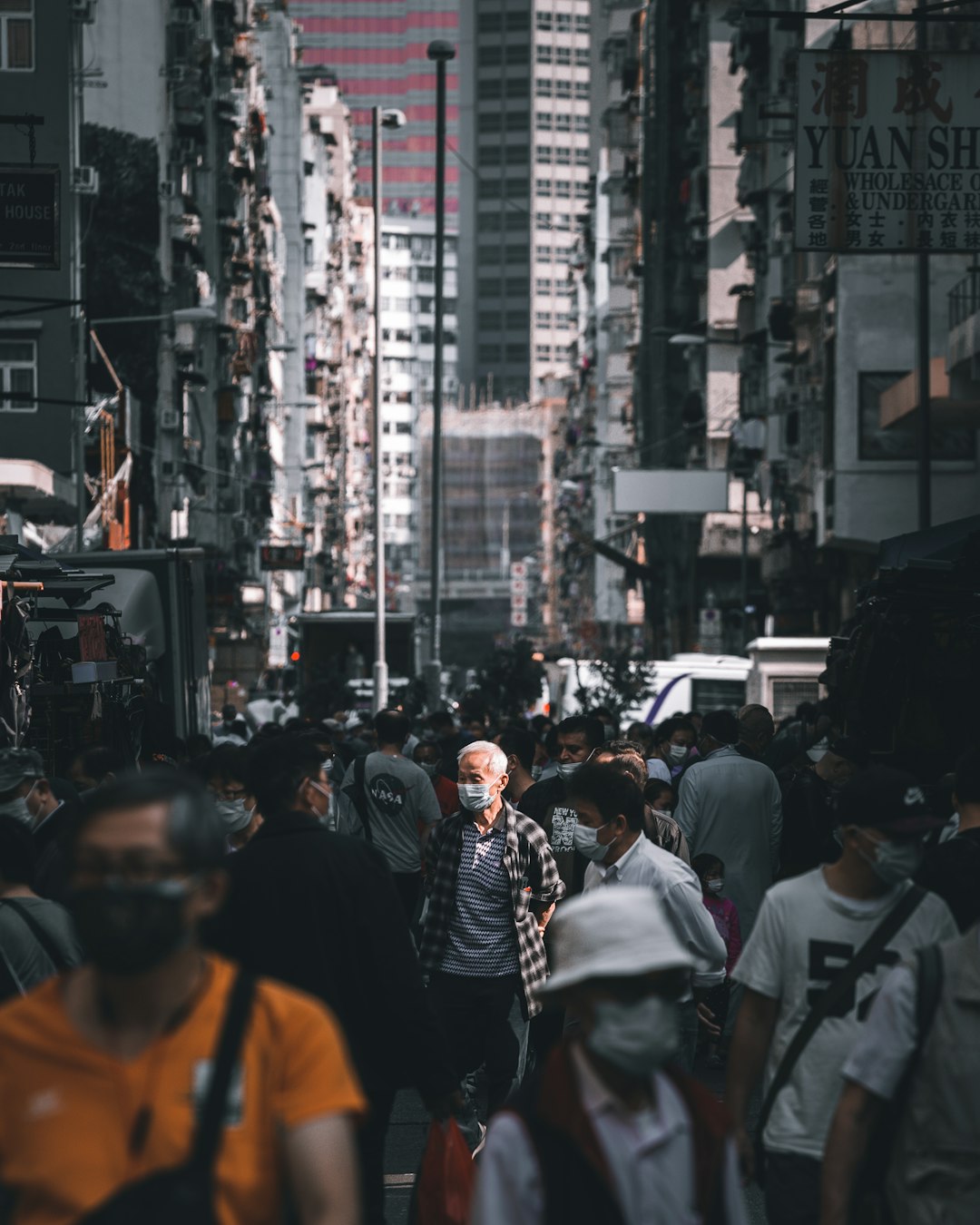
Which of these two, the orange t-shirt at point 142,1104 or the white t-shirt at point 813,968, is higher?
the orange t-shirt at point 142,1104

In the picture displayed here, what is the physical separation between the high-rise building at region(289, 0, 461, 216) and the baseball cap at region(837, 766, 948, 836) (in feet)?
617

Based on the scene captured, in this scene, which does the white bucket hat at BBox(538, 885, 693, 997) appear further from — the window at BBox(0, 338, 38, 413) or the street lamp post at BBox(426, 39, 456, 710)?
the window at BBox(0, 338, 38, 413)

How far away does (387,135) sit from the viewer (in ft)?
632

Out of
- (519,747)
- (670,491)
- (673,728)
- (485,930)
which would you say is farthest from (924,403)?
(670,491)

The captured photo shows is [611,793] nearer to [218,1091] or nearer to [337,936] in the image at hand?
[337,936]

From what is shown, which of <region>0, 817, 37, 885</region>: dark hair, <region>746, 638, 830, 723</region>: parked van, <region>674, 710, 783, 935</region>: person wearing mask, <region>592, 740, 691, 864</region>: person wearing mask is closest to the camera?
<region>0, 817, 37, 885</region>: dark hair

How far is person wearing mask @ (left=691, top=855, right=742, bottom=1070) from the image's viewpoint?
1023 centimetres

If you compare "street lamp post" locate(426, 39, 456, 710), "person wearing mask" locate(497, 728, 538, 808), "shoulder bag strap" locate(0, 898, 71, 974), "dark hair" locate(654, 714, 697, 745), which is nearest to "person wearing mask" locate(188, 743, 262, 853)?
"person wearing mask" locate(497, 728, 538, 808)

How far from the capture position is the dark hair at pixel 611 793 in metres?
7.35

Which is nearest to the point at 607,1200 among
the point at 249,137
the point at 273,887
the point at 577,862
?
the point at 273,887

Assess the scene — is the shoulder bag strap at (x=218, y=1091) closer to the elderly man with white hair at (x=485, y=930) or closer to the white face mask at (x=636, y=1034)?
the white face mask at (x=636, y=1034)

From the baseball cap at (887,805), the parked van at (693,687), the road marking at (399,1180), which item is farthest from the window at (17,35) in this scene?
the baseball cap at (887,805)

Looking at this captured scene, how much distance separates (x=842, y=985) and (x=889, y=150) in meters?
11.7

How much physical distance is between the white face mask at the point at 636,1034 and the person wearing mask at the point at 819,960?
4.63 ft
